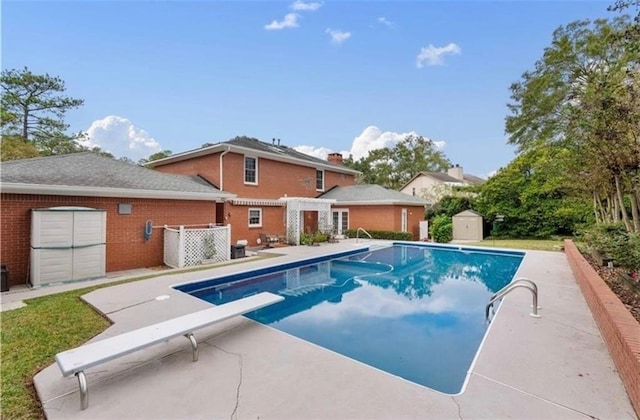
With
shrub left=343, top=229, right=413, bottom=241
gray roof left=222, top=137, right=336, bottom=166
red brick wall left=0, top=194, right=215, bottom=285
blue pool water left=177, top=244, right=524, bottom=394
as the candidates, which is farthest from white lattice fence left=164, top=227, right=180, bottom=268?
shrub left=343, top=229, right=413, bottom=241

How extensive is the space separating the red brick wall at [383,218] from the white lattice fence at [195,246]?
43.5 ft

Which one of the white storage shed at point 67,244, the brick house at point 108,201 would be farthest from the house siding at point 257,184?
the white storage shed at point 67,244

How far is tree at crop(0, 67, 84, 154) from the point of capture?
84.6 ft

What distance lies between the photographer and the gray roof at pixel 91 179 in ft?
31.7

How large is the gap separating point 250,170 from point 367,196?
977 centimetres

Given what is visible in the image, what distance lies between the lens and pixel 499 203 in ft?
84.3

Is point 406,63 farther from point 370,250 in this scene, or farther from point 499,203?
point 499,203

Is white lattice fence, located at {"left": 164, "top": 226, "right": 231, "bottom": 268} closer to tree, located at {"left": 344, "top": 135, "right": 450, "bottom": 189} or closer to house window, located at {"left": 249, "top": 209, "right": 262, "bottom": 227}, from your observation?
house window, located at {"left": 249, "top": 209, "right": 262, "bottom": 227}

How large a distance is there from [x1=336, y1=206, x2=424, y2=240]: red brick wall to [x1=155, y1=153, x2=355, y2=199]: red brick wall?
4042 mm

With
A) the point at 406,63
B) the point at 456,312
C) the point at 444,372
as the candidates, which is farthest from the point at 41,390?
the point at 406,63

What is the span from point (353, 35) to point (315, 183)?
1196 centimetres

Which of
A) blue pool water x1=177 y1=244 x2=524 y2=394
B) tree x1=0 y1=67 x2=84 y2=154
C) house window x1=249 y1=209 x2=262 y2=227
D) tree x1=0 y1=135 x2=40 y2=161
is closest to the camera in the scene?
blue pool water x1=177 y1=244 x2=524 y2=394

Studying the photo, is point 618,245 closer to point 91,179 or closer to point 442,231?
point 442,231

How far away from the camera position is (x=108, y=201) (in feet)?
37.8
